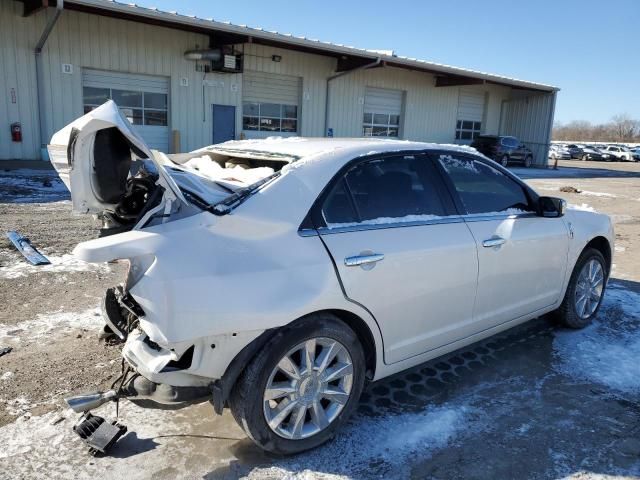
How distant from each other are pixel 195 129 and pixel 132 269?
16520 mm

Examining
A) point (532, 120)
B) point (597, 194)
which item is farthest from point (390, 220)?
point (532, 120)

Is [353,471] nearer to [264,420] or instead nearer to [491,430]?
[264,420]

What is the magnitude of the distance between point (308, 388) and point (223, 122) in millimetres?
17214

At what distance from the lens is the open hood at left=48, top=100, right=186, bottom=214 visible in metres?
2.59

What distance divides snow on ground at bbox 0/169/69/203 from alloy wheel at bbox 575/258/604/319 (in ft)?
30.3

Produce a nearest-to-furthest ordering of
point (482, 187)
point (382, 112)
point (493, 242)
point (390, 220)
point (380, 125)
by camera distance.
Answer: point (390, 220) < point (493, 242) < point (482, 187) < point (382, 112) < point (380, 125)

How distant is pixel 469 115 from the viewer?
95.6ft

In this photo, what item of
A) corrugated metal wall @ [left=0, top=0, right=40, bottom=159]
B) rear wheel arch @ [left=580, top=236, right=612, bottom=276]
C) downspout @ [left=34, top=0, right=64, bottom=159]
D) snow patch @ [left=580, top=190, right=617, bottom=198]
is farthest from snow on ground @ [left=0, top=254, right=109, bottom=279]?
snow patch @ [left=580, top=190, right=617, bottom=198]

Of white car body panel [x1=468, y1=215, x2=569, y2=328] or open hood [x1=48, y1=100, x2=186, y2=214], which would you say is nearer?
open hood [x1=48, y1=100, x2=186, y2=214]

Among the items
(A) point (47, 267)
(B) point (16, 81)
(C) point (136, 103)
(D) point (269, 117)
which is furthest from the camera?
(D) point (269, 117)

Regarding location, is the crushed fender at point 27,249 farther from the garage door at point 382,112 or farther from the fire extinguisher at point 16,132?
the garage door at point 382,112

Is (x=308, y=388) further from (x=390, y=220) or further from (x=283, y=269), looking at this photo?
(x=390, y=220)

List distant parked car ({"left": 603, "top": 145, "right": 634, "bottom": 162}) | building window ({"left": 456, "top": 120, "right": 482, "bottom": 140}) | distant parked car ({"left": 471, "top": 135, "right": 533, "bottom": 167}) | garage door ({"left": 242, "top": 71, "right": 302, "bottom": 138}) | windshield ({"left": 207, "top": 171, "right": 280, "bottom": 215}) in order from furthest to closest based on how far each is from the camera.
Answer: distant parked car ({"left": 603, "top": 145, "right": 634, "bottom": 162}), building window ({"left": 456, "top": 120, "right": 482, "bottom": 140}), distant parked car ({"left": 471, "top": 135, "right": 533, "bottom": 167}), garage door ({"left": 242, "top": 71, "right": 302, "bottom": 138}), windshield ({"left": 207, "top": 171, "right": 280, "bottom": 215})

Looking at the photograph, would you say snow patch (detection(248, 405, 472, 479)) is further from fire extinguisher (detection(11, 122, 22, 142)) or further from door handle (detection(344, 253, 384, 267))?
fire extinguisher (detection(11, 122, 22, 142))
